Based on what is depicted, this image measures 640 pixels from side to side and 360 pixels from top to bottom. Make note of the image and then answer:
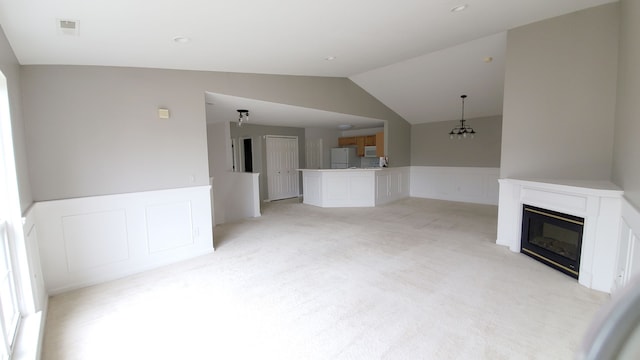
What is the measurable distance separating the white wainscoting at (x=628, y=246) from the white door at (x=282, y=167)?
710cm

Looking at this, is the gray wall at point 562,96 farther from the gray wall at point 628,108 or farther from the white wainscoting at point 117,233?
the white wainscoting at point 117,233

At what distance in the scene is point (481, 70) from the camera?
16.3 feet

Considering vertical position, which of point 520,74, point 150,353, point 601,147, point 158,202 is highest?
point 520,74

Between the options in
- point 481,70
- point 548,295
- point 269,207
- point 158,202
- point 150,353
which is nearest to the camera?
point 150,353

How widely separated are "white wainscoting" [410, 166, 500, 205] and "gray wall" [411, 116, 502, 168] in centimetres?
17

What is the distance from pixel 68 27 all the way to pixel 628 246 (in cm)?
492

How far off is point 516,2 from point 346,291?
3417 mm

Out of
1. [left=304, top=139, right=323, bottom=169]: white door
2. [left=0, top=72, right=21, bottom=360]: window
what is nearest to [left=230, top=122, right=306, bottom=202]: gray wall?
[left=304, top=139, right=323, bottom=169]: white door

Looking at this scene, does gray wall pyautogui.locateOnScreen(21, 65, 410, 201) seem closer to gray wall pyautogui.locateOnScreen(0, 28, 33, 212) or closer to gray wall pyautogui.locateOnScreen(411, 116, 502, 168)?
gray wall pyautogui.locateOnScreen(0, 28, 33, 212)

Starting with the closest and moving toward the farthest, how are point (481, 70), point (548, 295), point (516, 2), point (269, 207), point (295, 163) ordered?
point (548, 295) → point (516, 2) → point (481, 70) → point (269, 207) → point (295, 163)

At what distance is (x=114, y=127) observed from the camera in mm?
3221

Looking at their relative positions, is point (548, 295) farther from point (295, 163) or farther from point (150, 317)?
point (295, 163)

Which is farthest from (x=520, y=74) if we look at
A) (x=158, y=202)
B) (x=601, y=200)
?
(x=158, y=202)

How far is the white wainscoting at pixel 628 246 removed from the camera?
212cm
